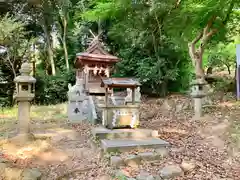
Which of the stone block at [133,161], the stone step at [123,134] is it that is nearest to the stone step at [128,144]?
the stone step at [123,134]

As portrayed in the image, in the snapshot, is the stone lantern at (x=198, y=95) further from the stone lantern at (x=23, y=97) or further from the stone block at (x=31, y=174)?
the stone block at (x=31, y=174)

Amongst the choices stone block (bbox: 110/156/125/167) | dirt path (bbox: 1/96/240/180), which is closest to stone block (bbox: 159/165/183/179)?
dirt path (bbox: 1/96/240/180)

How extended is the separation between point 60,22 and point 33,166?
17097mm

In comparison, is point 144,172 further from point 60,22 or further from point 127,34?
point 60,22

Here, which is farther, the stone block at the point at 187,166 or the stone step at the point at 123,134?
the stone step at the point at 123,134

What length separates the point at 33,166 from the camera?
5.62m

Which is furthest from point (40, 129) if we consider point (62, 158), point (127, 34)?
point (127, 34)

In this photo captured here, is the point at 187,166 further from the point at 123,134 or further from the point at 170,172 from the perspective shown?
the point at 123,134

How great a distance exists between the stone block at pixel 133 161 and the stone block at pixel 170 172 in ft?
2.07

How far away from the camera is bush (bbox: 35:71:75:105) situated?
17.8 m

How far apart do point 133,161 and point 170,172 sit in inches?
35.9

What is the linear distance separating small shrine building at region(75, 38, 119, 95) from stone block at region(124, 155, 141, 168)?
8.32m

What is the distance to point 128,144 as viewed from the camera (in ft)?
20.8

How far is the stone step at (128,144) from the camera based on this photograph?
6.10m
